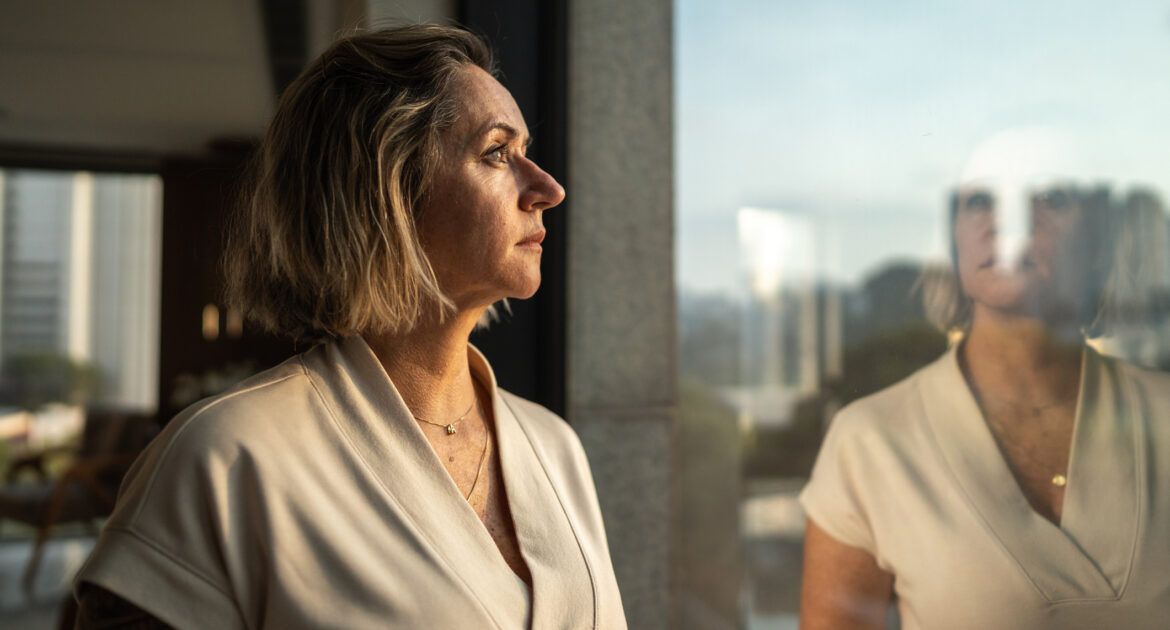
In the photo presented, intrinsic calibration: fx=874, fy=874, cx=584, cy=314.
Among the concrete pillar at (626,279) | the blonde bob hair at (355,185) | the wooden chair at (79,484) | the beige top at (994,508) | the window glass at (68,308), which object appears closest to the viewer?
the beige top at (994,508)

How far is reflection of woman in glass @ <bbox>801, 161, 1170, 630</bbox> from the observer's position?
1.06m

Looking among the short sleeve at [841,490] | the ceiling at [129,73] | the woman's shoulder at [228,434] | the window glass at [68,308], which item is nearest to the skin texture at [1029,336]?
the short sleeve at [841,490]

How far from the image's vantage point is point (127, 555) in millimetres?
937

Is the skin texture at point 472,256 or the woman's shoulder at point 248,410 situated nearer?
the woman's shoulder at point 248,410

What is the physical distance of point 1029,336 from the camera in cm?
118

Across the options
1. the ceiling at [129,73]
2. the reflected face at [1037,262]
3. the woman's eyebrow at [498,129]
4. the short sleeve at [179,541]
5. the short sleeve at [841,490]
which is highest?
the ceiling at [129,73]

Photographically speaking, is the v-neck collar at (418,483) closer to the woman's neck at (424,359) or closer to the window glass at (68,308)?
the woman's neck at (424,359)

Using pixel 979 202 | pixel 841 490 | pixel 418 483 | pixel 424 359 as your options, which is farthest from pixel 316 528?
pixel 979 202

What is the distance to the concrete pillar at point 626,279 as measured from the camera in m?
1.98

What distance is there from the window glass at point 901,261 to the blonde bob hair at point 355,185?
0.76 meters

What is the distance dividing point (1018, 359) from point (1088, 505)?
0.68 feet

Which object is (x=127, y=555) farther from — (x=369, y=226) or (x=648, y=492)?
(x=648, y=492)

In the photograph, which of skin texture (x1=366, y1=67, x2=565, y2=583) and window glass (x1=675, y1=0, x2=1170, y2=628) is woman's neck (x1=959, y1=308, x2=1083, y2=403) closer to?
window glass (x1=675, y1=0, x2=1170, y2=628)

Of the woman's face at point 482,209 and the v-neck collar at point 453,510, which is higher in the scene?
the woman's face at point 482,209
